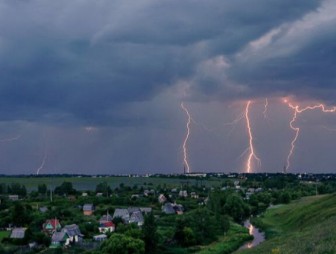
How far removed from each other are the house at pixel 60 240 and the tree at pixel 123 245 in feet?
42.1

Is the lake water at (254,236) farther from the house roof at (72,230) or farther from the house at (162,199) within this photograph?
the house at (162,199)

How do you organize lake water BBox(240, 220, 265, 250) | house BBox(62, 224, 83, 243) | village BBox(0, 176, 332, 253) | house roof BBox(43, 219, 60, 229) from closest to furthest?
village BBox(0, 176, 332, 253) < lake water BBox(240, 220, 265, 250) < house BBox(62, 224, 83, 243) < house roof BBox(43, 219, 60, 229)

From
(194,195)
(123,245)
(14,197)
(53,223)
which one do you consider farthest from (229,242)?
(14,197)

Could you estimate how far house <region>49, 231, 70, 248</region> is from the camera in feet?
192

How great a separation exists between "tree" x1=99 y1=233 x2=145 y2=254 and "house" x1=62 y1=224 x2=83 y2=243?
14.3 metres

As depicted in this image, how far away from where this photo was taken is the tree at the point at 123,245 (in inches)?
1786

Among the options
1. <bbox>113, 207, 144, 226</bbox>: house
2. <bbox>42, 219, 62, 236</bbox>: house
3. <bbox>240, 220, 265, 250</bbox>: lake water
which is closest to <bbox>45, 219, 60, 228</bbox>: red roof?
<bbox>42, 219, 62, 236</bbox>: house

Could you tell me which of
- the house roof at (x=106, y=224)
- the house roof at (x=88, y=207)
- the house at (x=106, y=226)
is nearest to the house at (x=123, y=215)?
the house at (x=106, y=226)

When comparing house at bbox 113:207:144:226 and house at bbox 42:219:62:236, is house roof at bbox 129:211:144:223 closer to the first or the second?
house at bbox 113:207:144:226

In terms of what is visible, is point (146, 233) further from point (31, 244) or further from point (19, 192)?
point (19, 192)

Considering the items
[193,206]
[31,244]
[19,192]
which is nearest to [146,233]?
[31,244]

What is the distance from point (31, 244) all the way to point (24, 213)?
1768cm

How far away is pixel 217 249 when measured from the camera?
52.4 meters

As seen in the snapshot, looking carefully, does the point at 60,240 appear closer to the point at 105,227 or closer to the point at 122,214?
the point at 105,227
